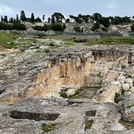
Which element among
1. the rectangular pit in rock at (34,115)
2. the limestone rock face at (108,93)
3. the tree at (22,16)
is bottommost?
the limestone rock face at (108,93)

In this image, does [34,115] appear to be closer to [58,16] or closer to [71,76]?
[71,76]

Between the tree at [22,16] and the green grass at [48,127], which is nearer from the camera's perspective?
the green grass at [48,127]

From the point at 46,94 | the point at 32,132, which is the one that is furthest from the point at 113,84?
the point at 32,132

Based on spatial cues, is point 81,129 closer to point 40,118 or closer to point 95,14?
point 40,118

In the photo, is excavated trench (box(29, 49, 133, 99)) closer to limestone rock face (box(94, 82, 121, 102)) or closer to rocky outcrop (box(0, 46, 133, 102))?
rocky outcrop (box(0, 46, 133, 102))

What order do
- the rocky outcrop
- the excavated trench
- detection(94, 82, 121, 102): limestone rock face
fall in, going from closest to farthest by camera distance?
the rocky outcrop < detection(94, 82, 121, 102): limestone rock face < the excavated trench

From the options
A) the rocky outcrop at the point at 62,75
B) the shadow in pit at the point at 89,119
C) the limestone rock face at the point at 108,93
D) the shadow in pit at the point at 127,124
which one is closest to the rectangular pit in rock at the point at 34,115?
the shadow in pit at the point at 89,119

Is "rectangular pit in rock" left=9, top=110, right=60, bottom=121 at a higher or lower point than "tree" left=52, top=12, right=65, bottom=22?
lower

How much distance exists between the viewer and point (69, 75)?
20031 mm

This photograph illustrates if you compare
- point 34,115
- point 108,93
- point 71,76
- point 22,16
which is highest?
point 22,16

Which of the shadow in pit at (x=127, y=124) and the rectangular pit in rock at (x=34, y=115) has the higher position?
the shadow in pit at (x=127, y=124)

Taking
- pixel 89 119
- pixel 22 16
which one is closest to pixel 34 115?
pixel 89 119

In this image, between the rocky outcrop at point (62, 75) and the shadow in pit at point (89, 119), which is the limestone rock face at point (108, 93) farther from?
the shadow in pit at point (89, 119)

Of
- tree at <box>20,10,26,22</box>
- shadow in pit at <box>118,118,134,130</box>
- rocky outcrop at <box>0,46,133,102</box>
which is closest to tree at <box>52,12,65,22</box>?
tree at <box>20,10,26,22</box>
